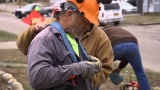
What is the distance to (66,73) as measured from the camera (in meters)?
2.41

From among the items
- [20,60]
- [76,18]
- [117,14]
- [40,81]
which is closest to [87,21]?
[76,18]

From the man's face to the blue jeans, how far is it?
278 cm

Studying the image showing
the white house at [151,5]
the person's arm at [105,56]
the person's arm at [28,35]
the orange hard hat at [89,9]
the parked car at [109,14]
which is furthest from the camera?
the white house at [151,5]

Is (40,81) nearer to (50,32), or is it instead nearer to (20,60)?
(50,32)

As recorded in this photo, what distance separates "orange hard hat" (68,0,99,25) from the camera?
258 centimetres

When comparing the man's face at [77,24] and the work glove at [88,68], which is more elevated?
the man's face at [77,24]

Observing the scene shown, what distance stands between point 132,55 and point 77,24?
10.1ft

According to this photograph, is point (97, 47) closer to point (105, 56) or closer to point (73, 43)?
point (105, 56)

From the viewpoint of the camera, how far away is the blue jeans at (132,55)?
5.36m

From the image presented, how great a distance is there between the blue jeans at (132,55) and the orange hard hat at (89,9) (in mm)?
2687

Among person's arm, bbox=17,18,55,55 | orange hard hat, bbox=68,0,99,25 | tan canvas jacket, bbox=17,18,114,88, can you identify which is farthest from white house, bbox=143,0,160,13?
orange hard hat, bbox=68,0,99,25

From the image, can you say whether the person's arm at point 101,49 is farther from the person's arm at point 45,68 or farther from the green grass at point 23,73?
the green grass at point 23,73

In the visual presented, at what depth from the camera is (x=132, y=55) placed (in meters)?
5.51

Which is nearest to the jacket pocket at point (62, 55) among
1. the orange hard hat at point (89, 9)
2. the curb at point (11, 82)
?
the orange hard hat at point (89, 9)
